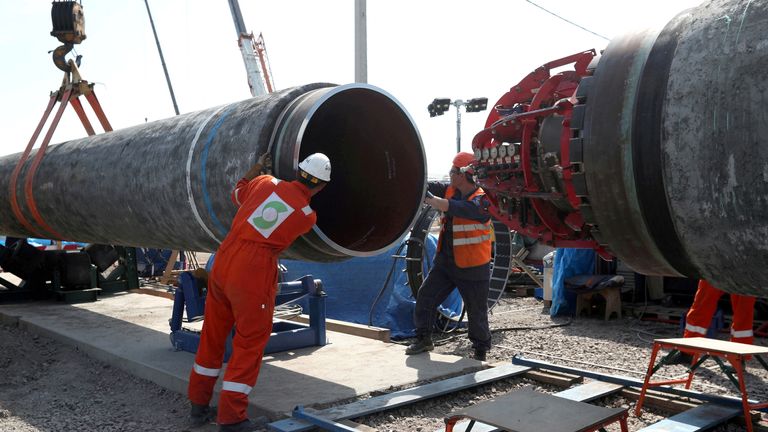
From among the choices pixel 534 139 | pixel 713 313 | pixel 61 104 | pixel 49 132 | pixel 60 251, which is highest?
pixel 61 104

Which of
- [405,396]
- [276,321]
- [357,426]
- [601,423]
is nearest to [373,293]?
[276,321]

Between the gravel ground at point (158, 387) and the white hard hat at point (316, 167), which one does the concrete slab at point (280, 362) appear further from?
the white hard hat at point (316, 167)

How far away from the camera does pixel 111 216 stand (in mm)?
4809

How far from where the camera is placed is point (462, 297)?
556cm

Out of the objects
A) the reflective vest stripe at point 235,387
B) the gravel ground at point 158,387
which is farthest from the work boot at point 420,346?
the reflective vest stripe at point 235,387

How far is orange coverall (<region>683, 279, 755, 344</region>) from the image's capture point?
16.1 feet

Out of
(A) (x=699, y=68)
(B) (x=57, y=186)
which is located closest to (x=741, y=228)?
(A) (x=699, y=68)

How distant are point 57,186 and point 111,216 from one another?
2.91ft

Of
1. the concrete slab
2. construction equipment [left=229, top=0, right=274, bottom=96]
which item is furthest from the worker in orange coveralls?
construction equipment [left=229, top=0, right=274, bottom=96]

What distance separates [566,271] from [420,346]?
409 centimetres

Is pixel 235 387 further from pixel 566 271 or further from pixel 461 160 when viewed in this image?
pixel 566 271

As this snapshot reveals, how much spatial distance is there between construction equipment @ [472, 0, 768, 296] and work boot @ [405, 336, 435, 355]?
3.36 m

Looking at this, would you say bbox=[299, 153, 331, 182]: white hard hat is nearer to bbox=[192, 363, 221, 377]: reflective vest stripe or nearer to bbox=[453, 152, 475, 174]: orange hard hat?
bbox=[192, 363, 221, 377]: reflective vest stripe

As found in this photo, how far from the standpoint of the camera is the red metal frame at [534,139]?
2.59 meters
